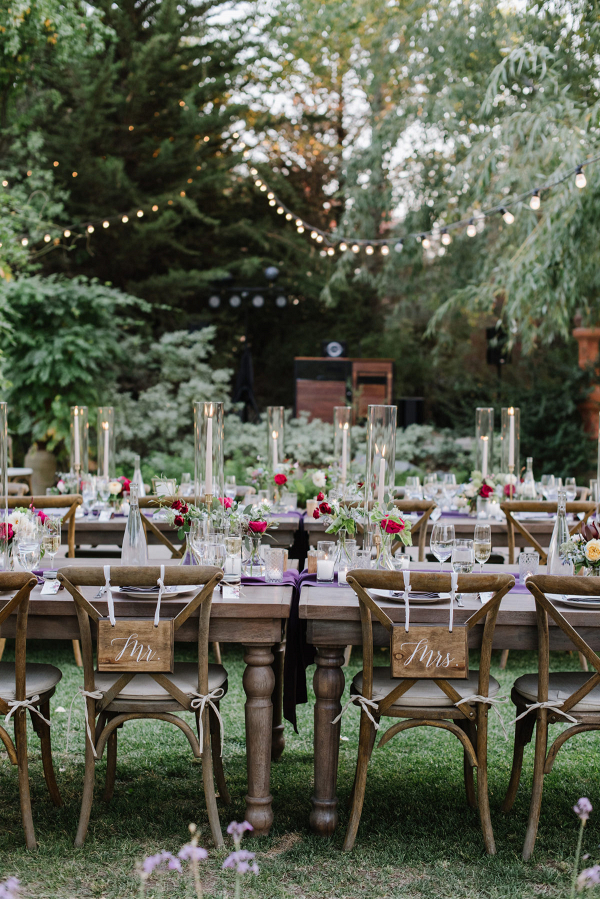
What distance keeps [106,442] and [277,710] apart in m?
2.64

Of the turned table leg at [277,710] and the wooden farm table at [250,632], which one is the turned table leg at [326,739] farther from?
the turned table leg at [277,710]

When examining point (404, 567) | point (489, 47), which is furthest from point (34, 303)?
point (404, 567)

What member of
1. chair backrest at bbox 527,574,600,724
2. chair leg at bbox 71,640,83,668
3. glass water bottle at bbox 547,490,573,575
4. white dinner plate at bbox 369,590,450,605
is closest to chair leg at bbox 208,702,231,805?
white dinner plate at bbox 369,590,450,605

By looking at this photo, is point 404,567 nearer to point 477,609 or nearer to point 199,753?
point 477,609

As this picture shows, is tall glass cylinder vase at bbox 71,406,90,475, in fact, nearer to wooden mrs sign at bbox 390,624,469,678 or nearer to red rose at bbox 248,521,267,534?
red rose at bbox 248,521,267,534

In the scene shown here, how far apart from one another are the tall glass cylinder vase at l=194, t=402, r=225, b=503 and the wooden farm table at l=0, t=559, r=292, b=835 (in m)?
0.73

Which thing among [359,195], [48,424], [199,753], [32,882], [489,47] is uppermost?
[489,47]

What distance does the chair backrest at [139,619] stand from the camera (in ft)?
8.33

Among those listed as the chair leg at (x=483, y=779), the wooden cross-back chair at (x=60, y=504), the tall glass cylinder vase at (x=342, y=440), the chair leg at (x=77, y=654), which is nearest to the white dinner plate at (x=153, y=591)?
the chair leg at (x=483, y=779)

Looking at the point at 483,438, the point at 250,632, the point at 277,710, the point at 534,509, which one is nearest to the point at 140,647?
the point at 250,632

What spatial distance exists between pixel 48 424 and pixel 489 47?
6.38 m

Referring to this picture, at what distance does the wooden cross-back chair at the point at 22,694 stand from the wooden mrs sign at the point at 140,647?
239mm

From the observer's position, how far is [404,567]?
3.11 meters

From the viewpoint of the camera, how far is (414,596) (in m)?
2.72
